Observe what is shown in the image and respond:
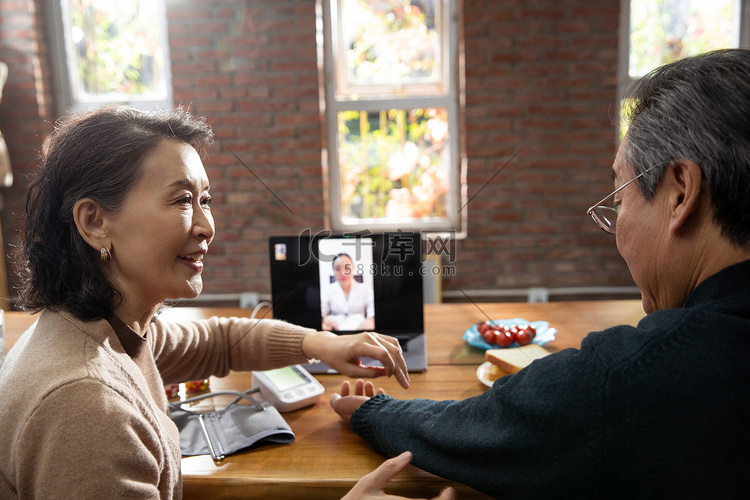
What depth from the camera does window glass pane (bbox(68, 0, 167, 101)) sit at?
10.0 feet

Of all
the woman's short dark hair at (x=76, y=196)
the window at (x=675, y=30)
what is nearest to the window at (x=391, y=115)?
the window at (x=675, y=30)

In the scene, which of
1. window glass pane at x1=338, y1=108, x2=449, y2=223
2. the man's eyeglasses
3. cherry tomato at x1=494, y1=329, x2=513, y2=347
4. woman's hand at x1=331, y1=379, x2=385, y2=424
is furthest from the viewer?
window glass pane at x1=338, y1=108, x2=449, y2=223

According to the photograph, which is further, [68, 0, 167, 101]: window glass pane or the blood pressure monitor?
[68, 0, 167, 101]: window glass pane

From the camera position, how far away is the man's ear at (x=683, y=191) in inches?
25.6

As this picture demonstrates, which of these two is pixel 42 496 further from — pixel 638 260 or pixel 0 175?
pixel 0 175

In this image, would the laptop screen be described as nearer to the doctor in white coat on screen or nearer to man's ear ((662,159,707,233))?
the doctor in white coat on screen

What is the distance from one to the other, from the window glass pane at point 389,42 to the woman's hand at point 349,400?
91.3 inches

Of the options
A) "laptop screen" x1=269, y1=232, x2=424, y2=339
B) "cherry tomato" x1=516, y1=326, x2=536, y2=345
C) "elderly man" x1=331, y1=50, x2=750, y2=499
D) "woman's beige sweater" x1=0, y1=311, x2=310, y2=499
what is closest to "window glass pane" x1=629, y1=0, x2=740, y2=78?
"cherry tomato" x1=516, y1=326, x2=536, y2=345

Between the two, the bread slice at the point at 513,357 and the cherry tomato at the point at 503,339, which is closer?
the bread slice at the point at 513,357

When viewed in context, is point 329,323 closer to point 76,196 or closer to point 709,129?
point 76,196

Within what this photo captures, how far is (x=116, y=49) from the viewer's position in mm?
3113

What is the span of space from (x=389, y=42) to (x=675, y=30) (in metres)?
1.62

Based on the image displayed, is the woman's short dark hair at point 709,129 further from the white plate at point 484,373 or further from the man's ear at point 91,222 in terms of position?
the man's ear at point 91,222

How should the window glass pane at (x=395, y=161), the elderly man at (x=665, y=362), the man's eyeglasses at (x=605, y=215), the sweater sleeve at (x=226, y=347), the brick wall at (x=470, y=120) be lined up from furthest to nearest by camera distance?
the window glass pane at (x=395, y=161) → the brick wall at (x=470, y=120) → the sweater sleeve at (x=226, y=347) → the man's eyeglasses at (x=605, y=215) → the elderly man at (x=665, y=362)
